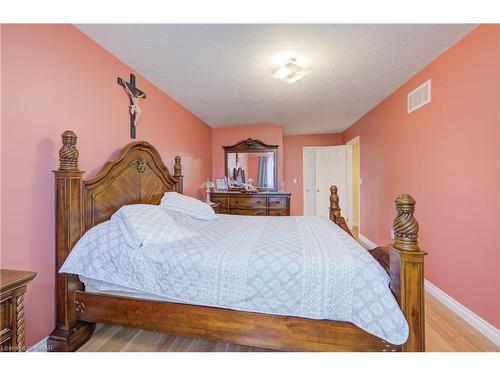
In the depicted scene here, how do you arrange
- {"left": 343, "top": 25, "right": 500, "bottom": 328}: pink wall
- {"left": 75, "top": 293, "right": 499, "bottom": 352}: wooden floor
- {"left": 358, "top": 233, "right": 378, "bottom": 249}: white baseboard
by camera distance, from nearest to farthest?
{"left": 75, "top": 293, "right": 499, "bottom": 352}: wooden floor, {"left": 343, "top": 25, "right": 500, "bottom": 328}: pink wall, {"left": 358, "top": 233, "right": 378, "bottom": 249}: white baseboard

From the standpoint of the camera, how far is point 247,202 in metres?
3.88

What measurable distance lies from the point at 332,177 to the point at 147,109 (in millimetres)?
4002

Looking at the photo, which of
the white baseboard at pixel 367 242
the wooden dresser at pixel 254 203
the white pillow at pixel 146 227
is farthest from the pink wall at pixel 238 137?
the white pillow at pixel 146 227

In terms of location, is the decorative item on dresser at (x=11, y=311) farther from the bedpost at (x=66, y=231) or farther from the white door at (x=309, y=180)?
the white door at (x=309, y=180)

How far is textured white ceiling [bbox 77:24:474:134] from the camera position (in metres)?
1.67

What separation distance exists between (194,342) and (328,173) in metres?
4.37

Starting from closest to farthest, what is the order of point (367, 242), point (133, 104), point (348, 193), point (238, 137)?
point (133, 104)
point (367, 242)
point (238, 137)
point (348, 193)

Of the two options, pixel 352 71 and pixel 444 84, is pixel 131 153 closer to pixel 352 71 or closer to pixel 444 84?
pixel 352 71

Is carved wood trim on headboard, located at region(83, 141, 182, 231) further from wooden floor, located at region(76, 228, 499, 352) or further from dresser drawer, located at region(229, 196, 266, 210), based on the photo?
dresser drawer, located at region(229, 196, 266, 210)

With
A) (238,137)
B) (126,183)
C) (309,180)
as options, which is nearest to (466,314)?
(126,183)

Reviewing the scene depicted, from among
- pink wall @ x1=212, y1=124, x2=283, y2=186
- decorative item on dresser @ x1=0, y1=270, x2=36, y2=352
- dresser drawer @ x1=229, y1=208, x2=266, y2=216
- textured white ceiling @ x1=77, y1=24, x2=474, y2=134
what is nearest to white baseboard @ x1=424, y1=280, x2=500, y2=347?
textured white ceiling @ x1=77, y1=24, x2=474, y2=134

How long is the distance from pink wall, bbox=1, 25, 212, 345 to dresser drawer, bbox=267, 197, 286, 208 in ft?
8.18

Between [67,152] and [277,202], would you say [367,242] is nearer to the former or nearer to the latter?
[277,202]
